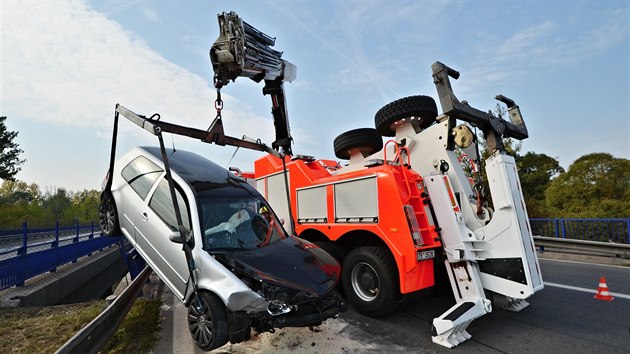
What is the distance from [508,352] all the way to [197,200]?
388 cm

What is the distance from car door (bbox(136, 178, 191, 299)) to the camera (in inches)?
140

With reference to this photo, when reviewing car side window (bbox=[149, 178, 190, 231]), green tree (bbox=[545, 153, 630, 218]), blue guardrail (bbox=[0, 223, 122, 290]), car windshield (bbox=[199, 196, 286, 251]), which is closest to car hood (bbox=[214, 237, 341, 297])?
car windshield (bbox=[199, 196, 286, 251])

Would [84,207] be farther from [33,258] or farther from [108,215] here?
[108,215]

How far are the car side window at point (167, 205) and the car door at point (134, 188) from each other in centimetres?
19

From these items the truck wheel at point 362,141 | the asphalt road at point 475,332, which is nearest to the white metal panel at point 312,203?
the truck wheel at point 362,141

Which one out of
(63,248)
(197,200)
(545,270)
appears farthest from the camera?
(63,248)

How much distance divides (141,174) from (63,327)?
2277 millimetres

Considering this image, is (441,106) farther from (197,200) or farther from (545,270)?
(545,270)

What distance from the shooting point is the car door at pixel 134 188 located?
4211 mm

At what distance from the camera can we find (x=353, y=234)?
5.04 meters

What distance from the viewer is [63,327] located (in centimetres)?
423

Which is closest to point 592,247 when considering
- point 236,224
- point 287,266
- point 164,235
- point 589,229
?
point 589,229

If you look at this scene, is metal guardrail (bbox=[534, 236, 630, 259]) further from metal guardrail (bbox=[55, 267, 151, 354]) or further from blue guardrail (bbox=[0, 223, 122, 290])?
blue guardrail (bbox=[0, 223, 122, 290])

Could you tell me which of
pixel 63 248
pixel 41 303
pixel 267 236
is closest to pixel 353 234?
pixel 267 236
